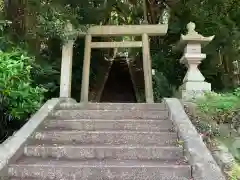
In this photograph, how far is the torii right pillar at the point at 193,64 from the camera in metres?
6.93

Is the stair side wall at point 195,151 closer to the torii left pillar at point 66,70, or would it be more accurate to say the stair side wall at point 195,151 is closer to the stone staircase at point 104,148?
the stone staircase at point 104,148

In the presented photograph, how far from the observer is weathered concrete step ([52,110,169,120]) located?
5258 mm

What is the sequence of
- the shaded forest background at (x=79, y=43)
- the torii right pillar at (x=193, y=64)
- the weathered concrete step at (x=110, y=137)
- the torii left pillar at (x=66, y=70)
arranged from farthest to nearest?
the torii left pillar at (x=66, y=70)
the torii right pillar at (x=193, y=64)
the shaded forest background at (x=79, y=43)
the weathered concrete step at (x=110, y=137)

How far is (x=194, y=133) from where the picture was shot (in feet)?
14.1

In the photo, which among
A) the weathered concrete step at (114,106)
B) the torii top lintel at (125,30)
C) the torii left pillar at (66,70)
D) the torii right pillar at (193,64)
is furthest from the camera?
the torii top lintel at (125,30)

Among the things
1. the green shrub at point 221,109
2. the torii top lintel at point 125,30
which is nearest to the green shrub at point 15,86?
the green shrub at point 221,109

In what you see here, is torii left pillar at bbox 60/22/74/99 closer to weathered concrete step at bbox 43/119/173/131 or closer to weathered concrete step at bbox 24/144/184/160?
weathered concrete step at bbox 43/119/173/131

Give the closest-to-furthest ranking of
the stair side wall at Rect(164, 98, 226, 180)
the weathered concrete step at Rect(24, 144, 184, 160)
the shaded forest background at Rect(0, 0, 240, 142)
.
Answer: the stair side wall at Rect(164, 98, 226, 180) < the weathered concrete step at Rect(24, 144, 184, 160) < the shaded forest background at Rect(0, 0, 240, 142)

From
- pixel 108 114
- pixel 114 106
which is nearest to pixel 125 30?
pixel 114 106

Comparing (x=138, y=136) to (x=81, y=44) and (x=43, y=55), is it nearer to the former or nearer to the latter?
(x=43, y=55)

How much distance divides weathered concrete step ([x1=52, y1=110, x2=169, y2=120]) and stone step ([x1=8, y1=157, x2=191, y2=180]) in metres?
1.59

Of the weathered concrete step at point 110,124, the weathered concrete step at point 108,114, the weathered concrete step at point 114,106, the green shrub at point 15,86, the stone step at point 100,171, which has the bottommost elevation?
the stone step at point 100,171

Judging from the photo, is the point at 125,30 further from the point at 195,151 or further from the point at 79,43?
the point at 195,151

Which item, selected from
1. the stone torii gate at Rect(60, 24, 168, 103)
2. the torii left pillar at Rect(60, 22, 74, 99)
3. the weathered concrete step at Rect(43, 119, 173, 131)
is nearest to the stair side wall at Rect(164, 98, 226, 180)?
the weathered concrete step at Rect(43, 119, 173, 131)
